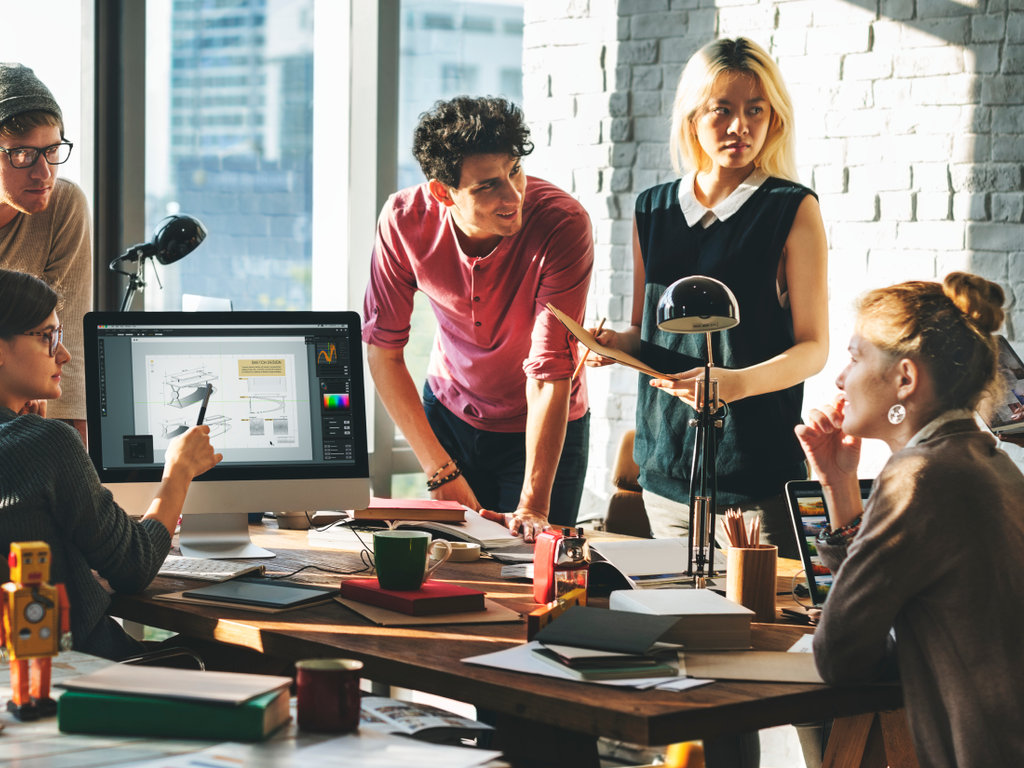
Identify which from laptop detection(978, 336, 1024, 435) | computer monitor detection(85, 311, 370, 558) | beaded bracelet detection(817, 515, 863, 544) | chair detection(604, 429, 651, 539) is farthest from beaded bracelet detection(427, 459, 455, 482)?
laptop detection(978, 336, 1024, 435)

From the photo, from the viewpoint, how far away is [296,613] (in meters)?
1.73

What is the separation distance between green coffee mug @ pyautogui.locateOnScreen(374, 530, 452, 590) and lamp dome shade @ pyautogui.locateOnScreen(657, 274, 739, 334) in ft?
1.69

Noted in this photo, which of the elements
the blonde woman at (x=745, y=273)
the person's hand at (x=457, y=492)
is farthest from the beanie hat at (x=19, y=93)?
the blonde woman at (x=745, y=273)

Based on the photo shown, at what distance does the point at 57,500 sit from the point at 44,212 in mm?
1177

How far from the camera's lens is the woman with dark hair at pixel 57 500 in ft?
5.35

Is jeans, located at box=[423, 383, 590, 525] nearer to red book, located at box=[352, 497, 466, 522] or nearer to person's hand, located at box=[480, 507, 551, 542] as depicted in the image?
person's hand, located at box=[480, 507, 551, 542]

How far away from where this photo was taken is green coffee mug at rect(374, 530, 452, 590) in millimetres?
1773

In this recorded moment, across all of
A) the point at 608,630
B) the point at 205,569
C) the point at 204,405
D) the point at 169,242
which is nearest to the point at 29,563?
the point at 608,630

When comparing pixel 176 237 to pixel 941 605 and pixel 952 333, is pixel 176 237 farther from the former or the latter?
pixel 941 605

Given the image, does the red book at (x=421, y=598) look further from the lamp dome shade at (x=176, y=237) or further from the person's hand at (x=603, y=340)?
the lamp dome shade at (x=176, y=237)

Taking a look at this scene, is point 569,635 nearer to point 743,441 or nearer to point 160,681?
point 160,681

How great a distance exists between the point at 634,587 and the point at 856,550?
0.50 m

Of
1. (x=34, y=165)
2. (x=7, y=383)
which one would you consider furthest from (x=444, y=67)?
(x=7, y=383)

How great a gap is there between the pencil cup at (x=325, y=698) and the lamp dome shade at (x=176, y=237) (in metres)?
1.64
